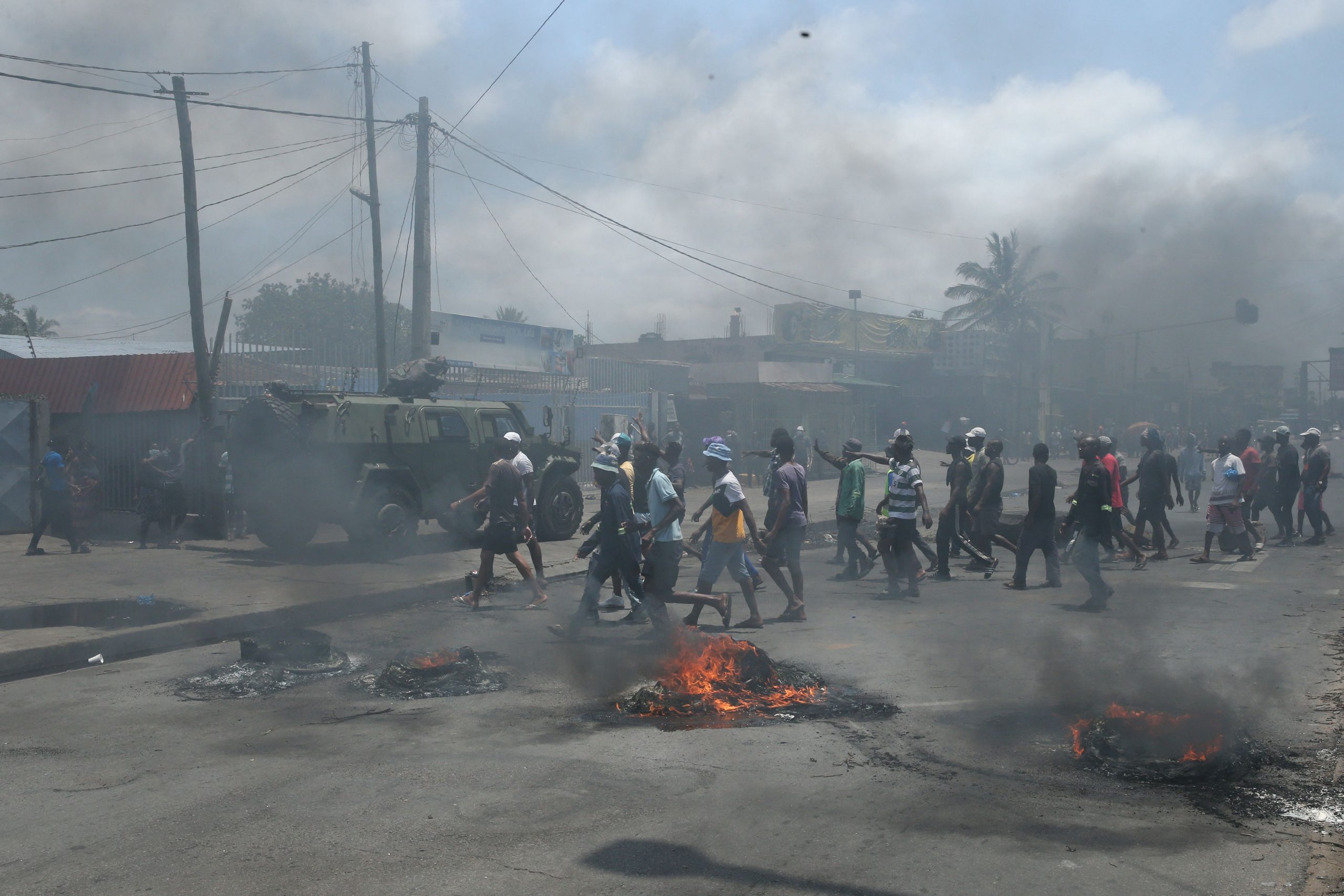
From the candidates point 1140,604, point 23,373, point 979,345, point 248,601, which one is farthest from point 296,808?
point 979,345

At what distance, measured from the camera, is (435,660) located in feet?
22.0

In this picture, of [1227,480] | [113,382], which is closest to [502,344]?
[113,382]

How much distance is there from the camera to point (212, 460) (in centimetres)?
→ 1445

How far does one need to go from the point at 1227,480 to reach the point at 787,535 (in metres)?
6.59

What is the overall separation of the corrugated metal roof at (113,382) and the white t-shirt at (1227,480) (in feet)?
47.8

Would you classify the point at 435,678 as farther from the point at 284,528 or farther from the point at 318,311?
the point at 318,311

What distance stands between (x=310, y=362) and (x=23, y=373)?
518cm

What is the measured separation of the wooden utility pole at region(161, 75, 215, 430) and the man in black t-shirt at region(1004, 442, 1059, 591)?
37.0 ft

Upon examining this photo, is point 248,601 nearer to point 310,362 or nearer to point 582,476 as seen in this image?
point 310,362

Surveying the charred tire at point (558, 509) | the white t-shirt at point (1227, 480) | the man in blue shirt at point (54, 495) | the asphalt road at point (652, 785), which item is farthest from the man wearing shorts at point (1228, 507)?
the man in blue shirt at point (54, 495)

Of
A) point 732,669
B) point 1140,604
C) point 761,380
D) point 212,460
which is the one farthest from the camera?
point 761,380

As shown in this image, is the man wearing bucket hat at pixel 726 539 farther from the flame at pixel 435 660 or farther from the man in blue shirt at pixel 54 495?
the man in blue shirt at pixel 54 495

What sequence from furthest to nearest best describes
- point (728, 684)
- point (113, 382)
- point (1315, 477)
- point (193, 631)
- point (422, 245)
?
point (422, 245), point (113, 382), point (1315, 477), point (193, 631), point (728, 684)

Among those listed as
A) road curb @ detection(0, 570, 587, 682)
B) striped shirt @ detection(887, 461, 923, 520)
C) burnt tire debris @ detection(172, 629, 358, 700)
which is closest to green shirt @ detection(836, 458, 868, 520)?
striped shirt @ detection(887, 461, 923, 520)
